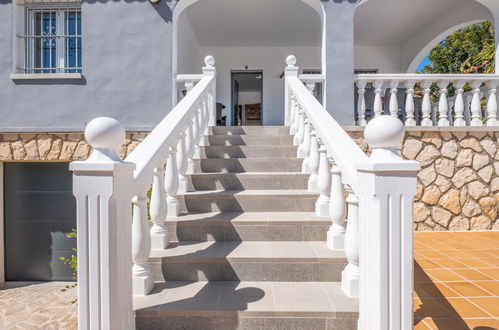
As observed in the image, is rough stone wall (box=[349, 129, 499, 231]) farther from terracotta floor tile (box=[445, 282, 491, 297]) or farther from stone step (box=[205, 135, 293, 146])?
terracotta floor tile (box=[445, 282, 491, 297])

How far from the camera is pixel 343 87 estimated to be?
3.96 meters

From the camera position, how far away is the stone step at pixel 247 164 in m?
3.02

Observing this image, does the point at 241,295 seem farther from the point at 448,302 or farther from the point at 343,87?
the point at 343,87

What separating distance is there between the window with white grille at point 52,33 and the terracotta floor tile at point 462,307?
16.8ft

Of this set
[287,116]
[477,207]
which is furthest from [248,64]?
[477,207]

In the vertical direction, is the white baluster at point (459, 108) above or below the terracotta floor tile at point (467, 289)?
above

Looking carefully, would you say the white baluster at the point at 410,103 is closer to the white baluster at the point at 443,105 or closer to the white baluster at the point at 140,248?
the white baluster at the point at 443,105

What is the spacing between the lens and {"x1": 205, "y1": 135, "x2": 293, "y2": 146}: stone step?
3.51 meters

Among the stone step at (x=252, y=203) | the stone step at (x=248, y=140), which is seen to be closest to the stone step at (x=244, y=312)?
the stone step at (x=252, y=203)

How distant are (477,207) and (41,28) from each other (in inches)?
262

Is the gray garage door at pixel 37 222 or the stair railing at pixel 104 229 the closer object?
the stair railing at pixel 104 229

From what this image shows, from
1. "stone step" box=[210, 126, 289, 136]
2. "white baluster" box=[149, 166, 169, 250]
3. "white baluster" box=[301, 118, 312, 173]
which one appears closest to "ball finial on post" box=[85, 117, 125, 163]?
"white baluster" box=[149, 166, 169, 250]

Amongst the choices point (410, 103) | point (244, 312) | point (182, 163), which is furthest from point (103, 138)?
point (410, 103)

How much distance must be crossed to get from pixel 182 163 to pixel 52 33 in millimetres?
3675
